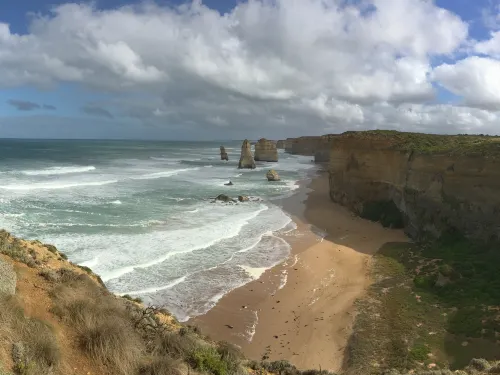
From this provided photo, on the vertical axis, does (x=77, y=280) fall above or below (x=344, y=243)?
above

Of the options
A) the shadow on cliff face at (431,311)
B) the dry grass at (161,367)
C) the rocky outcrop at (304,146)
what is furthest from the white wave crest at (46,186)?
the rocky outcrop at (304,146)

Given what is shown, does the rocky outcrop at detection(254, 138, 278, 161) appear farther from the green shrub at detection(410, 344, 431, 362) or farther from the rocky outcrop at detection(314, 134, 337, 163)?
the green shrub at detection(410, 344, 431, 362)

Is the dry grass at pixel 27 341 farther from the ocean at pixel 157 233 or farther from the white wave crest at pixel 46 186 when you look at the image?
the white wave crest at pixel 46 186

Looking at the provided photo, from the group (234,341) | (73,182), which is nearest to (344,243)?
(234,341)

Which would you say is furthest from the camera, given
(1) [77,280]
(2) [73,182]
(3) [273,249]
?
(2) [73,182]

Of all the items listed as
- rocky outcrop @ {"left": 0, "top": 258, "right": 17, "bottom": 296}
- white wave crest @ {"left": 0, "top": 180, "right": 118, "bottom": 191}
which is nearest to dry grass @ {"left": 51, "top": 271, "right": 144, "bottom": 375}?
rocky outcrop @ {"left": 0, "top": 258, "right": 17, "bottom": 296}

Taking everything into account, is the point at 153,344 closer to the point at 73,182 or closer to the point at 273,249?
the point at 273,249
